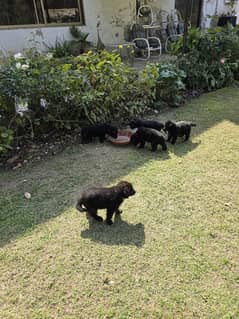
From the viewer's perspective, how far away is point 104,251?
1719 mm

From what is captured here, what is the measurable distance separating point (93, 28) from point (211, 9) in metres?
5.24

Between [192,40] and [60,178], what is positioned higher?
[192,40]

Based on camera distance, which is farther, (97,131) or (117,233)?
(97,131)

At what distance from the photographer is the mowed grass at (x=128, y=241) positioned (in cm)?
142

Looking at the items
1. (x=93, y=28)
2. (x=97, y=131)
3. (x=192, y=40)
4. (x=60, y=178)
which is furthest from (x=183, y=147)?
(x=93, y=28)

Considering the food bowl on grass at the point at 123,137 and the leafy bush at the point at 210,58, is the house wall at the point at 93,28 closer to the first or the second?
the leafy bush at the point at 210,58

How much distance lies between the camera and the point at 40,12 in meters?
6.51

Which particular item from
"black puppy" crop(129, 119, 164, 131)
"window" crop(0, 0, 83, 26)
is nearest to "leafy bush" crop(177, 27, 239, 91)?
"black puppy" crop(129, 119, 164, 131)

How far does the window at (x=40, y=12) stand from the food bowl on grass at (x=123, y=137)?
4916mm

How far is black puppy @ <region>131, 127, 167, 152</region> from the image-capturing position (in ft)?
9.26

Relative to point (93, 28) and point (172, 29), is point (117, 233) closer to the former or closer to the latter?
point (93, 28)

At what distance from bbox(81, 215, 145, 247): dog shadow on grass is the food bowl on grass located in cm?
130

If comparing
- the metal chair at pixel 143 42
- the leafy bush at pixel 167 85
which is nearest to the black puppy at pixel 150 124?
the leafy bush at pixel 167 85

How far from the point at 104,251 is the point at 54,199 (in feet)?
2.39
